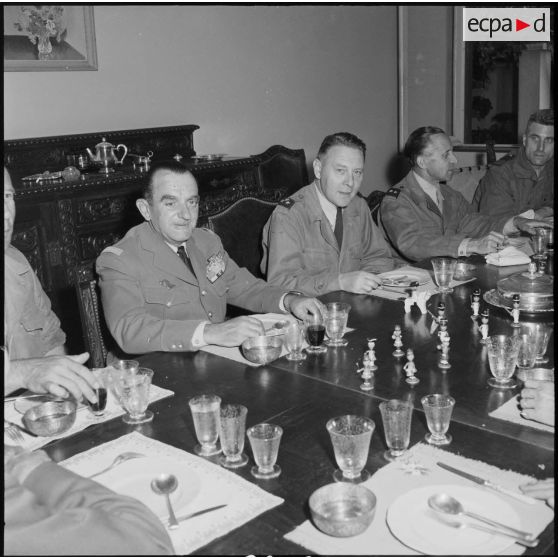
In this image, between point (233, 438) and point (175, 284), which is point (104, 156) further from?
point (233, 438)

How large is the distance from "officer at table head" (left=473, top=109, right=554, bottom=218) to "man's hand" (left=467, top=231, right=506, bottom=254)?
130 cm

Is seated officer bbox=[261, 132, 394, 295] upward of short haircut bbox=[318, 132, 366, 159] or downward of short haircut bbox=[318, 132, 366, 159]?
downward

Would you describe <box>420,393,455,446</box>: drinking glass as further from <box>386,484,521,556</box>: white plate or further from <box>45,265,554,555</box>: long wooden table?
<box>386,484,521,556</box>: white plate

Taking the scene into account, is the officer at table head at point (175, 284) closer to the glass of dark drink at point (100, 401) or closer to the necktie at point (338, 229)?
the glass of dark drink at point (100, 401)

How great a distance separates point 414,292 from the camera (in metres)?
2.29

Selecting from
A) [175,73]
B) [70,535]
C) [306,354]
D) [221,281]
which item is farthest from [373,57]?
[70,535]

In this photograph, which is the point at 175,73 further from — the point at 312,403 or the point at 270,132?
the point at 312,403

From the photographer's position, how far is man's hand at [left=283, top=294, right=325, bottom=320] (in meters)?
2.20

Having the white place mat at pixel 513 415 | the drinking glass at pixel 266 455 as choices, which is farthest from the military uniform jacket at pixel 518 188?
the drinking glass at pixel 266 455

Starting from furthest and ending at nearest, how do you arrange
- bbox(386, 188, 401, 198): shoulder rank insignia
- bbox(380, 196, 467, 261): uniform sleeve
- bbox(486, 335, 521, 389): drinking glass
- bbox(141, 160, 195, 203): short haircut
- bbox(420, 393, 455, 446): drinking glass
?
bbox(386, 188, 401, 198): shoulder rank insignia, bbox(380, 196, 467, 261): uniform sleeve, bbox(141, 160, 195, 203): short haircut, bbox(486, 335, 521, 389): drinking glass, bbox(420, 393, 455, 446): drinking glass

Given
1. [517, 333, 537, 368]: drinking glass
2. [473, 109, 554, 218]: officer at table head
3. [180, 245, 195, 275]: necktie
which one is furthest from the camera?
[473, 109, 554, 218]: officer at table head

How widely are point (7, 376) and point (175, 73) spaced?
12.8 feet

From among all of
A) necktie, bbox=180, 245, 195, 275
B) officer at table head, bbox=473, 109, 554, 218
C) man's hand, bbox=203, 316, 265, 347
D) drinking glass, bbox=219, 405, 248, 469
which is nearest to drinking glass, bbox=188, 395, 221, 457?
drinking glass, bbox=219, 405, 248, 469

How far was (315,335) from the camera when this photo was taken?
1.92m
